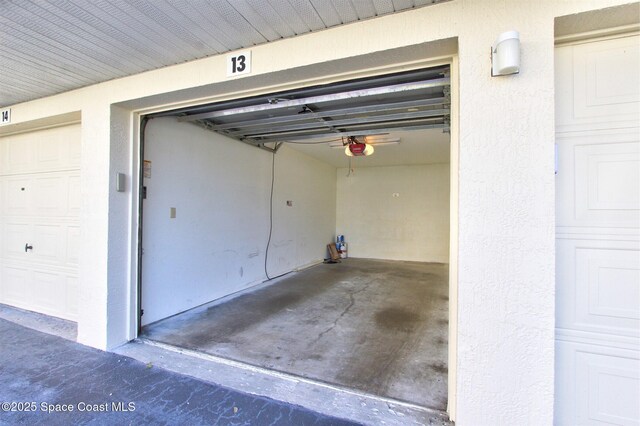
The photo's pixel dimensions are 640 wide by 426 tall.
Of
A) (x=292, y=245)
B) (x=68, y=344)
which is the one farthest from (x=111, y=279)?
(x=292, y=245)

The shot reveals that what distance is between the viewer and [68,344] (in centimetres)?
280

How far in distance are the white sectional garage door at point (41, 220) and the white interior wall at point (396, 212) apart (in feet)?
22.3

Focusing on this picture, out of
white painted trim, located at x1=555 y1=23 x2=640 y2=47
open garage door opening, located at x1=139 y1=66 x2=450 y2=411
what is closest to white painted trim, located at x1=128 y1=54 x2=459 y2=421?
open garage door opening, located at x1=139 y1=66 x2=450 y2=411

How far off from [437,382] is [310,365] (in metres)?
1.03

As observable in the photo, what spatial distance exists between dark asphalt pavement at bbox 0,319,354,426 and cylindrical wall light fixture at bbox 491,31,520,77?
2180mm

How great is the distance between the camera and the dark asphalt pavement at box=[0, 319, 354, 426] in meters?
1.84

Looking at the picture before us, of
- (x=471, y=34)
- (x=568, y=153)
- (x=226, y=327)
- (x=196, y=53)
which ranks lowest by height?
(x=226, y=327)

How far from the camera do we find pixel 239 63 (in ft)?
6.85

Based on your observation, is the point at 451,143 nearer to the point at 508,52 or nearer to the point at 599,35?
the point at 508,52

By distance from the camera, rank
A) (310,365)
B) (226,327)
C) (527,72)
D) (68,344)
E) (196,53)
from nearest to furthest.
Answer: (527,72), (196,53), (310,365), (68,344), (226,327)

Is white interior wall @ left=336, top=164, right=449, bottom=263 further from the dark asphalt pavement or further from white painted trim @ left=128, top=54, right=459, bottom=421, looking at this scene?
the dark asphalt pavement

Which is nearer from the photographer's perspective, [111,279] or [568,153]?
[568,153]

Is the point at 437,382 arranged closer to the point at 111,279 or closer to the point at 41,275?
the point at 111,279

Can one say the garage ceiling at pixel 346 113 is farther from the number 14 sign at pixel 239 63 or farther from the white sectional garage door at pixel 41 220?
the white sectional garage door at pixel 41 220
